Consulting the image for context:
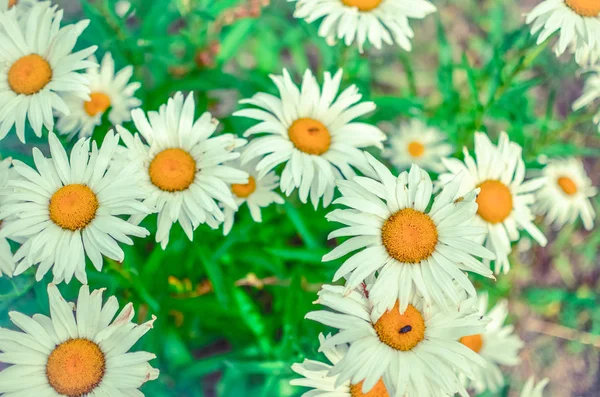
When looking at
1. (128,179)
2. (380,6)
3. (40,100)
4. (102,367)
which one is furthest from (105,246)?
(380,6)

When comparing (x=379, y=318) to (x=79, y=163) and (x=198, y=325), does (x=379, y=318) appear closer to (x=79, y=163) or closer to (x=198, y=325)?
(x=79, y=163)

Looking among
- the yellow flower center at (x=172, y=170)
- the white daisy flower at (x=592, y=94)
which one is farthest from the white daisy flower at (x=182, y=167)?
the white daisy flower at (x=592, y=94)

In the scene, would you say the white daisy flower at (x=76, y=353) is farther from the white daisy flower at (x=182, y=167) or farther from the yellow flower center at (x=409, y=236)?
the yellow flower center at (x=409, y=236)

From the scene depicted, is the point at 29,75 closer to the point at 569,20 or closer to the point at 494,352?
the point at 569,20

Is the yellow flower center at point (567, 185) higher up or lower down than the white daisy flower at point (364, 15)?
lower down

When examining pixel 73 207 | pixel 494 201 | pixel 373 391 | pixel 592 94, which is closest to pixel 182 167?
pixel 73 207

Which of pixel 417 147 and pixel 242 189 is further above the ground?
pixel 242 189
